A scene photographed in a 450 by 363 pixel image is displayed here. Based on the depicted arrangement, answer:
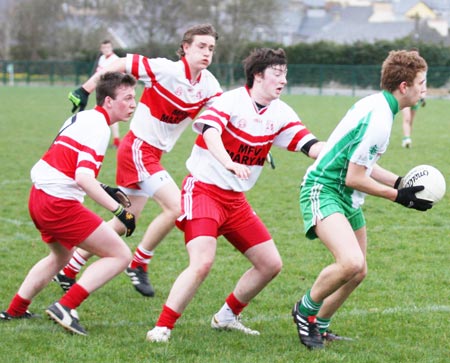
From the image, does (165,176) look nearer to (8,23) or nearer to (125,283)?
(125,283)

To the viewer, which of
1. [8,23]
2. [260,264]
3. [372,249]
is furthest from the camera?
[8,23]

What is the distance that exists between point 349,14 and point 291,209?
91.2 m

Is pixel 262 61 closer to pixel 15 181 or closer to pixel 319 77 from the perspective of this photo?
pixel 15 181

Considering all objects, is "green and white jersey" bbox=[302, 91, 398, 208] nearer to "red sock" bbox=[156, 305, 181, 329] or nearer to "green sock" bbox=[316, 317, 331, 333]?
"green sock" bbox=[316, 317, 331, 333]

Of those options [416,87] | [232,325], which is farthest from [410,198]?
[232,325]

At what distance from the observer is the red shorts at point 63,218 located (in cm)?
543

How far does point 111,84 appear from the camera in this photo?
5.58 metres

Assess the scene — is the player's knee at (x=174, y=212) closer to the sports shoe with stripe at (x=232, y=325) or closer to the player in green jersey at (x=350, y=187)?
the sports shoe with stripe at (x=232, y=325)

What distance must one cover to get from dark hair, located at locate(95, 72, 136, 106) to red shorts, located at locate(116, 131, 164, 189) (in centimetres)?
132

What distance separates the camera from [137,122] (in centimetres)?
705

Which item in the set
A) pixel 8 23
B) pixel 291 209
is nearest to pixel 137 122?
pixel 291 209

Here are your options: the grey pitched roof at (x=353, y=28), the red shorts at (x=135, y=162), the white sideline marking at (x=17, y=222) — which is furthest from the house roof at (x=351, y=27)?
the red shorts at (x=135, y=162)

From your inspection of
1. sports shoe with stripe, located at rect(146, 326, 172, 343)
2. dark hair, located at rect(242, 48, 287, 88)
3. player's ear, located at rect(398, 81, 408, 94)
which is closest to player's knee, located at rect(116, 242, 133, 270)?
sports shoe with stripe, located at rect(146, 326, 172, 343)

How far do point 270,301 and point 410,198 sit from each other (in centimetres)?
185
